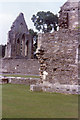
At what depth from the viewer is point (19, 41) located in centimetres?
3475

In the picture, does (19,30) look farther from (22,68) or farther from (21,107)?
(21,107)

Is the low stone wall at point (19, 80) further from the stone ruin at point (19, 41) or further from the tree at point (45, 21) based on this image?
the tree at point (45, 21)

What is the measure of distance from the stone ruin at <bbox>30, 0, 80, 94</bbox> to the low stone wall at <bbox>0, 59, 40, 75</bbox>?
13828 mm

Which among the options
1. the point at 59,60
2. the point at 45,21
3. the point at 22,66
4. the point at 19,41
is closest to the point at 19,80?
the point at 59,60

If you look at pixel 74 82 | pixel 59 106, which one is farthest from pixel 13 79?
pixel 59 106

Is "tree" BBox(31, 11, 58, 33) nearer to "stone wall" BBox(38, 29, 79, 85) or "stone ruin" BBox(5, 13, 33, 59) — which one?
"stone ruin" BBox(5, 13, 33, 59)

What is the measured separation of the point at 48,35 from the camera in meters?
11.6

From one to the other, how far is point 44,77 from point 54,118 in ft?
19.1

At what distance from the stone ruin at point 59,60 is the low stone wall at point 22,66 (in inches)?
544

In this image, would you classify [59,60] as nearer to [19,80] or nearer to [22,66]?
[19,80]

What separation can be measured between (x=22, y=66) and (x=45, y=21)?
2575 cm

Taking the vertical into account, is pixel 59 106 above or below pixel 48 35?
below

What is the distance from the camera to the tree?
49.1 m

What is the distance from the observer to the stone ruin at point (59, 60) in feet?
36.0
